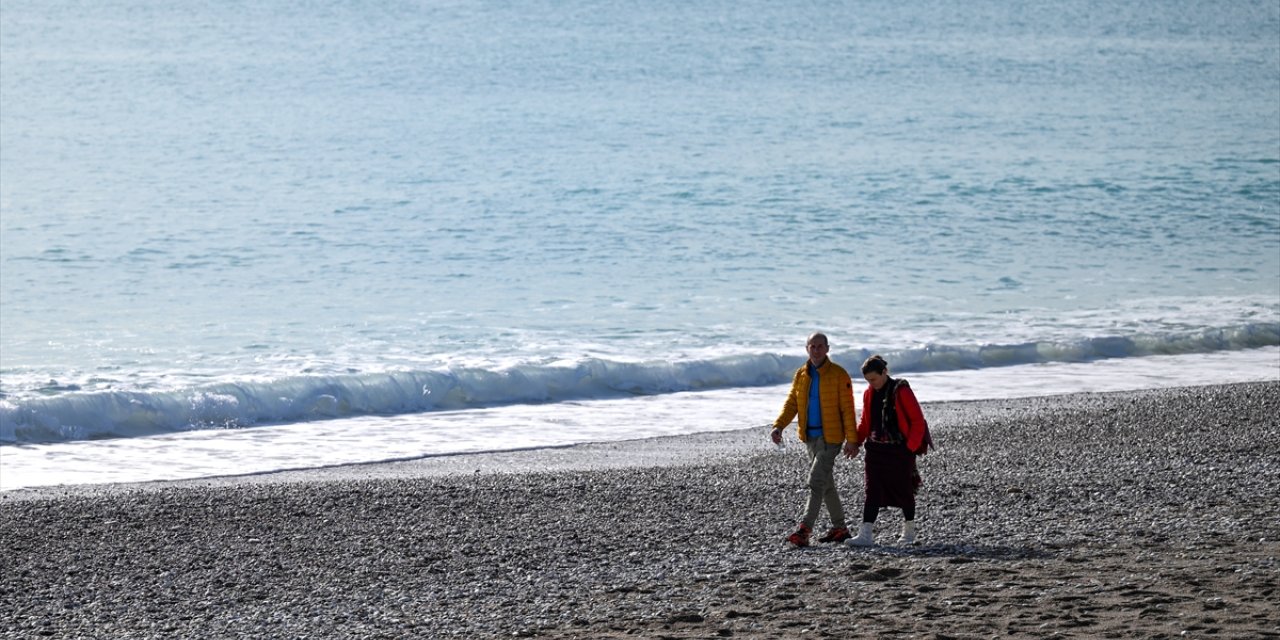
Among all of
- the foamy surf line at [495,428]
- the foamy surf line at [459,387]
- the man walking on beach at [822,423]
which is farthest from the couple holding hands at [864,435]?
the foamy surf line at [459,387]

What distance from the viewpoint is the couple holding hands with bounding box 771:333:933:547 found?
313 inches

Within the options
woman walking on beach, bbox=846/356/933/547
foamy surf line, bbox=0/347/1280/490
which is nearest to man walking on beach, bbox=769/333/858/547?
woman walking on beach, bbox=846/356/933/547

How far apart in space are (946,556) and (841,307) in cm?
1617

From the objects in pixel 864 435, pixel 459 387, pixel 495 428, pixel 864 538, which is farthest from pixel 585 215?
pixel 864 538

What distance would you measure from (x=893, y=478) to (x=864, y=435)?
0.27m

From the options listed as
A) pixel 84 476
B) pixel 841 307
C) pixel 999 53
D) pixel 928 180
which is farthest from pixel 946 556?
pixel 999 53

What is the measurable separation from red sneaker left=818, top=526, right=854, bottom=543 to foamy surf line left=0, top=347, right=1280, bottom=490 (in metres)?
5.16

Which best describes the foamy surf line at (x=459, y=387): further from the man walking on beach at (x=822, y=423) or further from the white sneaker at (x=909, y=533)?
the white sneaker at (x=909, y=533)

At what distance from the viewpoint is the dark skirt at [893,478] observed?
7980 millimetres

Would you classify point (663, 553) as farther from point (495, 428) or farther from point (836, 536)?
point (495, 428)

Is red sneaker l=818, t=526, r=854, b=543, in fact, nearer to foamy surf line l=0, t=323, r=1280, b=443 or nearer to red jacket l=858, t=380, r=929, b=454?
red jacket l=858, t=380, r=929, b=454

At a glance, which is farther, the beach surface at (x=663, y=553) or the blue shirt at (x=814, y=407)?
the blue shirt at (x=814, y=407)

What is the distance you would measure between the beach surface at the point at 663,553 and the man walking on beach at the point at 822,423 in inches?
7.3

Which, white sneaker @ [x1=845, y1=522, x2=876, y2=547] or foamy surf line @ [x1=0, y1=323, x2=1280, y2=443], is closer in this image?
white sneaker @ [x1=845, y1=522, x2=876, y2=547]
